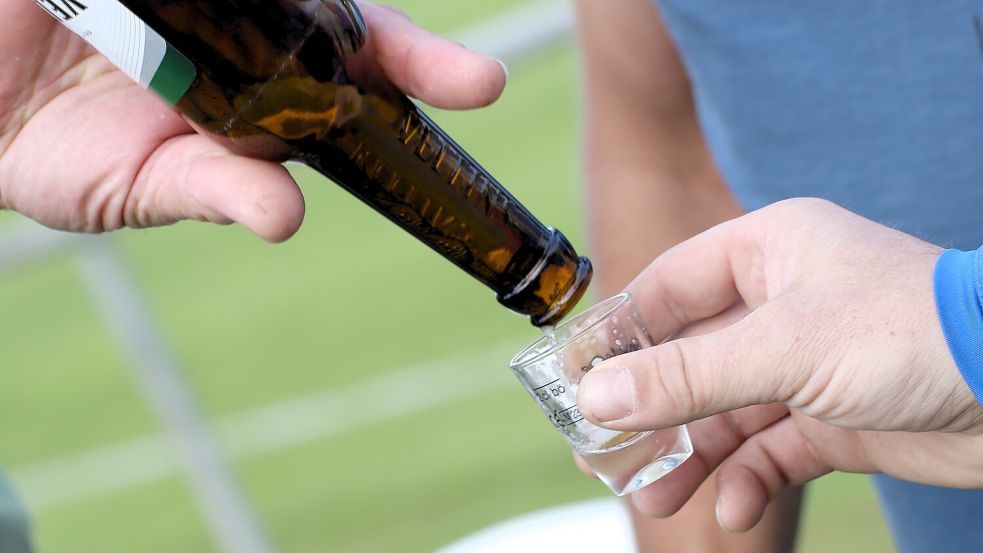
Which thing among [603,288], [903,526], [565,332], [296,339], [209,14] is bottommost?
[296,339]

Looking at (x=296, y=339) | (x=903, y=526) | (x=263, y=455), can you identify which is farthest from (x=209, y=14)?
(x=296, y=339)

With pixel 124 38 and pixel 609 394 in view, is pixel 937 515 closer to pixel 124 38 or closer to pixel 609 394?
pixel 609 394

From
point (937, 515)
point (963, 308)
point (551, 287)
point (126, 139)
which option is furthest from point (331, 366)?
point (963, 308)

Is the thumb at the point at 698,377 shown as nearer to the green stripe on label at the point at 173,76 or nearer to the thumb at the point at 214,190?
the thumb at the point at 214,190

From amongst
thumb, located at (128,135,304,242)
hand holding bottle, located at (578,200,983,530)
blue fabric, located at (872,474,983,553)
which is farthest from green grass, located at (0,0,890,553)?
hand holding bottle, located at (578,200,983,530)

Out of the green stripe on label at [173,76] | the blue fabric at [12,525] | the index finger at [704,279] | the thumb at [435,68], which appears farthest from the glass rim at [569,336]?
the blue fabric at [12,525]

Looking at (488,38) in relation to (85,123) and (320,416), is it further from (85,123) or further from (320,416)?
(320,416)

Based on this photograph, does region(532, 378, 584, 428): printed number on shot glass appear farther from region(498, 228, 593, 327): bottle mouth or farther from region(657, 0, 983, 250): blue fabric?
region(657, 0, 983, 250): blue fabric
